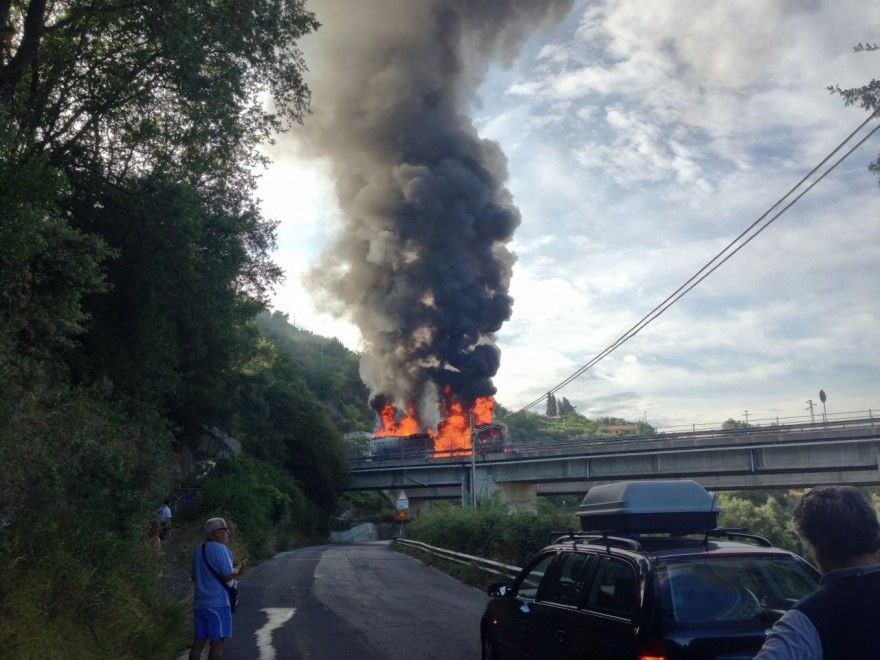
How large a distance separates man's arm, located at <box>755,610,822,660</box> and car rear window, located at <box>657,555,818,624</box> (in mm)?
2227

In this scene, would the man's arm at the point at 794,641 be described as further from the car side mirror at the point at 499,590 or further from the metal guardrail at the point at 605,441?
the metal guardrail at the point at 605,441

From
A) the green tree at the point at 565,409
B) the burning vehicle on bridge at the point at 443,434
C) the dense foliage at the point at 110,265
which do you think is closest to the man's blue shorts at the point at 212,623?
the dense foliage at the point at 110,265

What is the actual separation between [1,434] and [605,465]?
130 ft

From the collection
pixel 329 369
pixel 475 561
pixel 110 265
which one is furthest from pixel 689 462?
pixel 329 369

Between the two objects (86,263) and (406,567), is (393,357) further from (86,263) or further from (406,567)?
(86,263)

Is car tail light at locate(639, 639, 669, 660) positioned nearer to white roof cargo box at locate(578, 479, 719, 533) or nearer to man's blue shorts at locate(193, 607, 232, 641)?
white roof cargo box at locate(578, 479, 719, 533)

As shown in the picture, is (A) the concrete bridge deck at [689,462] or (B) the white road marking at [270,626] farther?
(A) the concrete bridge deck at [689,462]

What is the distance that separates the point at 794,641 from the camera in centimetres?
245

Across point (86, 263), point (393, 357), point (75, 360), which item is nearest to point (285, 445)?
point (393, 357)

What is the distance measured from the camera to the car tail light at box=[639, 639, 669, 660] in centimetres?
446

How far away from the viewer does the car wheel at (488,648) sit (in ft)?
24.4

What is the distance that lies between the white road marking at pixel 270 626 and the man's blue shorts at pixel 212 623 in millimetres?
2360

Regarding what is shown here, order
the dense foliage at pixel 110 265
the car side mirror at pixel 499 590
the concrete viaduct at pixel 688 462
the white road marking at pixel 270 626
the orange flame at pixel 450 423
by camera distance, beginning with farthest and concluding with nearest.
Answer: the orange flame at pixel 450 423, the concrete viaduct at pixel 688 462, the white road marking at pixel 270 626, the dense foliage at pixel 110 265, the car side mirror at pixel 499 590

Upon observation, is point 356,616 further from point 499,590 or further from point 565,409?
point 565,409
